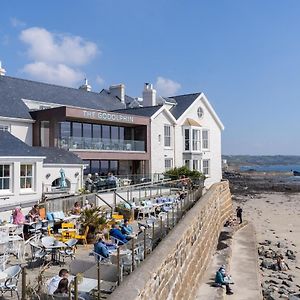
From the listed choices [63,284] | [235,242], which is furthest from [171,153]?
[63,284]

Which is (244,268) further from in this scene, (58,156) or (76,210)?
(58,156)

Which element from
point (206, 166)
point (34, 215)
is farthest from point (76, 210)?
Result: point (206, 166)

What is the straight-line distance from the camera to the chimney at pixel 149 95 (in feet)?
141

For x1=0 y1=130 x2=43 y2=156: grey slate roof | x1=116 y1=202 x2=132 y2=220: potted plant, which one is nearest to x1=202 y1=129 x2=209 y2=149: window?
x1=116 y1=202 x2=132 y2=220: potted plant

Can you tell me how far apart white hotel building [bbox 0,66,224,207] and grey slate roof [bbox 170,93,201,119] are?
116mm

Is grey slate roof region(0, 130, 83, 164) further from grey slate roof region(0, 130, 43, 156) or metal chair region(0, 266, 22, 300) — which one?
metal chair region(0, 266, 22, 300)

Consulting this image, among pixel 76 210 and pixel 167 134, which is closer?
pixel 76 210

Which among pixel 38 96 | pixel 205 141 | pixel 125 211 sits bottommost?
pixel 125 211

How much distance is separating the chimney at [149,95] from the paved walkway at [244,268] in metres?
19.2

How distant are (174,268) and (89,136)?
76.8 feet

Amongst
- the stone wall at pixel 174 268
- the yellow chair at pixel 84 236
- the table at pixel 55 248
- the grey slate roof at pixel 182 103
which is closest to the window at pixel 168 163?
the grey slate roof at pixel 182 103

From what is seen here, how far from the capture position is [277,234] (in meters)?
30.8

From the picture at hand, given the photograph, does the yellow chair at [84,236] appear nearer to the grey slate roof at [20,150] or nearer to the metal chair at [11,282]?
the metal chair at [11,282]

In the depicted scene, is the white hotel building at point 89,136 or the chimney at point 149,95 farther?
the chimney at point 149,95
